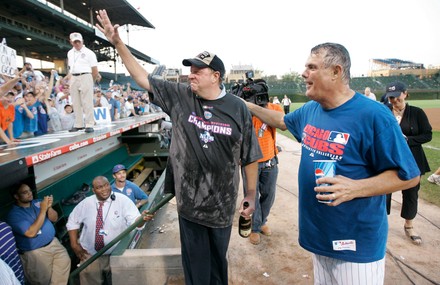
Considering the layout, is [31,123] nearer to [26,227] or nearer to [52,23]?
[26,227]

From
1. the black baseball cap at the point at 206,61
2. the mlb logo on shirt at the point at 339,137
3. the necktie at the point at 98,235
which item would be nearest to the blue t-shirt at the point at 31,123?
the necktie at the point at 98,235

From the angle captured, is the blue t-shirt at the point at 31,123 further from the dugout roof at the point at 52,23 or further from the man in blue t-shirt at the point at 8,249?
the dugout roof at the point at 52,23

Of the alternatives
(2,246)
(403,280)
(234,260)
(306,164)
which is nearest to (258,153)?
(306,164)

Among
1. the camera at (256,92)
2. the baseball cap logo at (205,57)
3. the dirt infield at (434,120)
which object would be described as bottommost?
the dirt infield at (434,120)

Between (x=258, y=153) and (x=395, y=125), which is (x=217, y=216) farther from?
(x=395, y=125)

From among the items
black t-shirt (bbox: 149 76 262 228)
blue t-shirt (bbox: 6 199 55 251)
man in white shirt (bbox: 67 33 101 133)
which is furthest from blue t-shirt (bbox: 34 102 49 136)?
black t-shirt (bbox: 149 76 262 228)

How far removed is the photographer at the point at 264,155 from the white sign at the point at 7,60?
11.4 feet

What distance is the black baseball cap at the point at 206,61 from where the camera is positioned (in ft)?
6.13

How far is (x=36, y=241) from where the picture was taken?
10.3 feet

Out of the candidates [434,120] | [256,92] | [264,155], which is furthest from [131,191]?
[434,120]

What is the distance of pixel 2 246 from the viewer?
2.55 m

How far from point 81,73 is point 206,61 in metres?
3.95

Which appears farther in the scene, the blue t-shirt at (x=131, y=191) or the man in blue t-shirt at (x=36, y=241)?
the blue t-shirt at (x=131, y=191)

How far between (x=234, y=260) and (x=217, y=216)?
1690 millimetres
